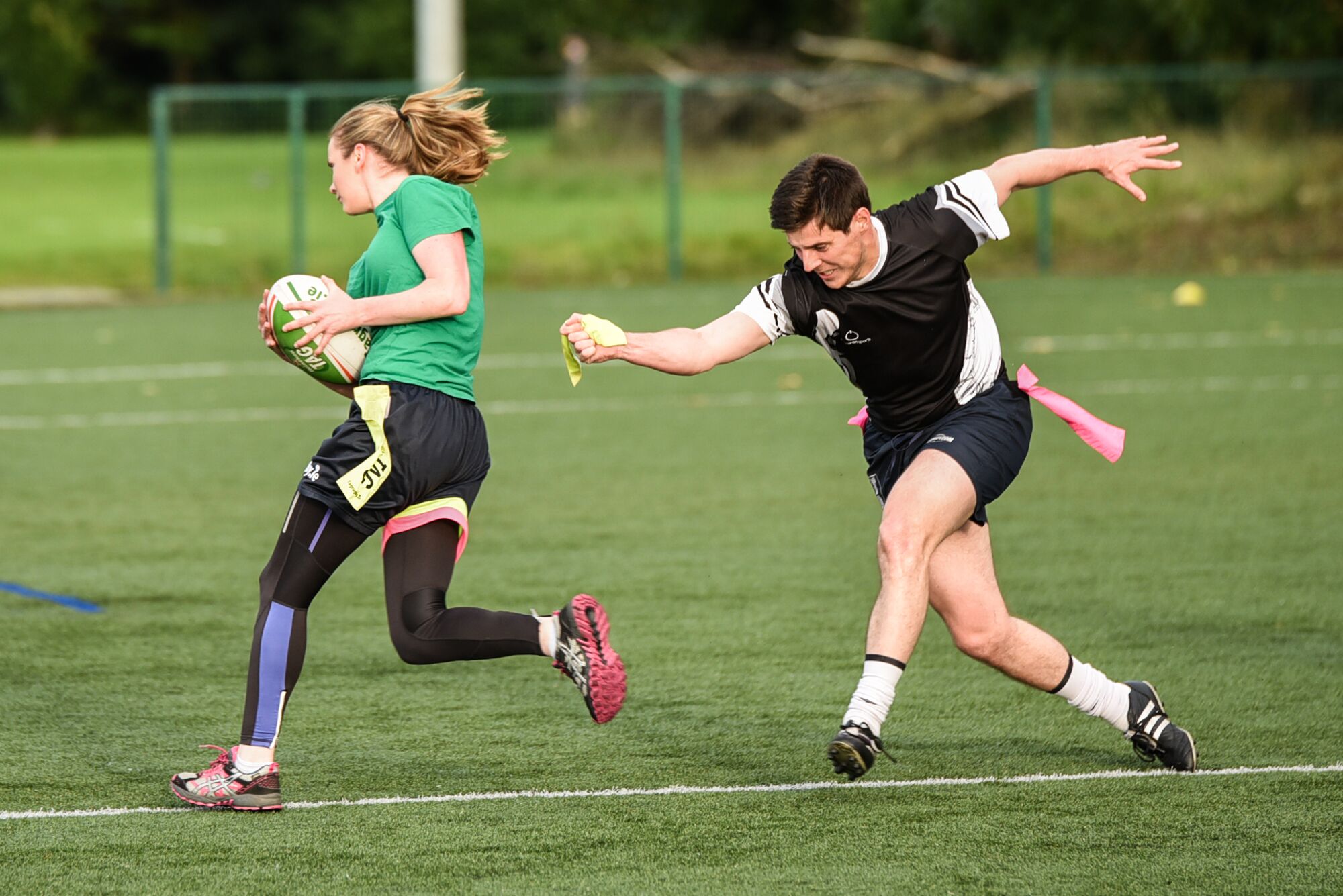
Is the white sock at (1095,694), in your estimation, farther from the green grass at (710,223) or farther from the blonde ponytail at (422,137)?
the green grass at (710,223)

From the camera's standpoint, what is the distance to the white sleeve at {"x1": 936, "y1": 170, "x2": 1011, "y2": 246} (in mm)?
5395

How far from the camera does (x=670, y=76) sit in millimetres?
31312

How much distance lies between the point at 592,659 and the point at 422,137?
1447 millimetres

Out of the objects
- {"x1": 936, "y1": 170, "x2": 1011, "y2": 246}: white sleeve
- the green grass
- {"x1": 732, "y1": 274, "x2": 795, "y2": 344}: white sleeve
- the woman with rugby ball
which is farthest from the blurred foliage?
the woman with rugby ball

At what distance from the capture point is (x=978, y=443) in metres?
5.28

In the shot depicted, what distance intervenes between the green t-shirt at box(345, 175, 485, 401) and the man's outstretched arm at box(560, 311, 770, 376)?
0.29 metres

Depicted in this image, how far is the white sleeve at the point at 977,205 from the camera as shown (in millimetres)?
5395

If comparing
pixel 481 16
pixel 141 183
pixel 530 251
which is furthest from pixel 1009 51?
pixel 481 16

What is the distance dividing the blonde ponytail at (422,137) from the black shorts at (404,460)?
0.60m

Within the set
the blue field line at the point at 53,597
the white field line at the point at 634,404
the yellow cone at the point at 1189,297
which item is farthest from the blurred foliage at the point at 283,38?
the blue field line at the point at 53,597

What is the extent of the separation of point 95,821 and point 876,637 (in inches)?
81.9

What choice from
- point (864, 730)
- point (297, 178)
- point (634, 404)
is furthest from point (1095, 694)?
point (297, 178)

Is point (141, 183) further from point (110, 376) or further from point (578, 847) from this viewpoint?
point (578, 847)

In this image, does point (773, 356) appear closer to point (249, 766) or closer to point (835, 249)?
point (835, 249)
